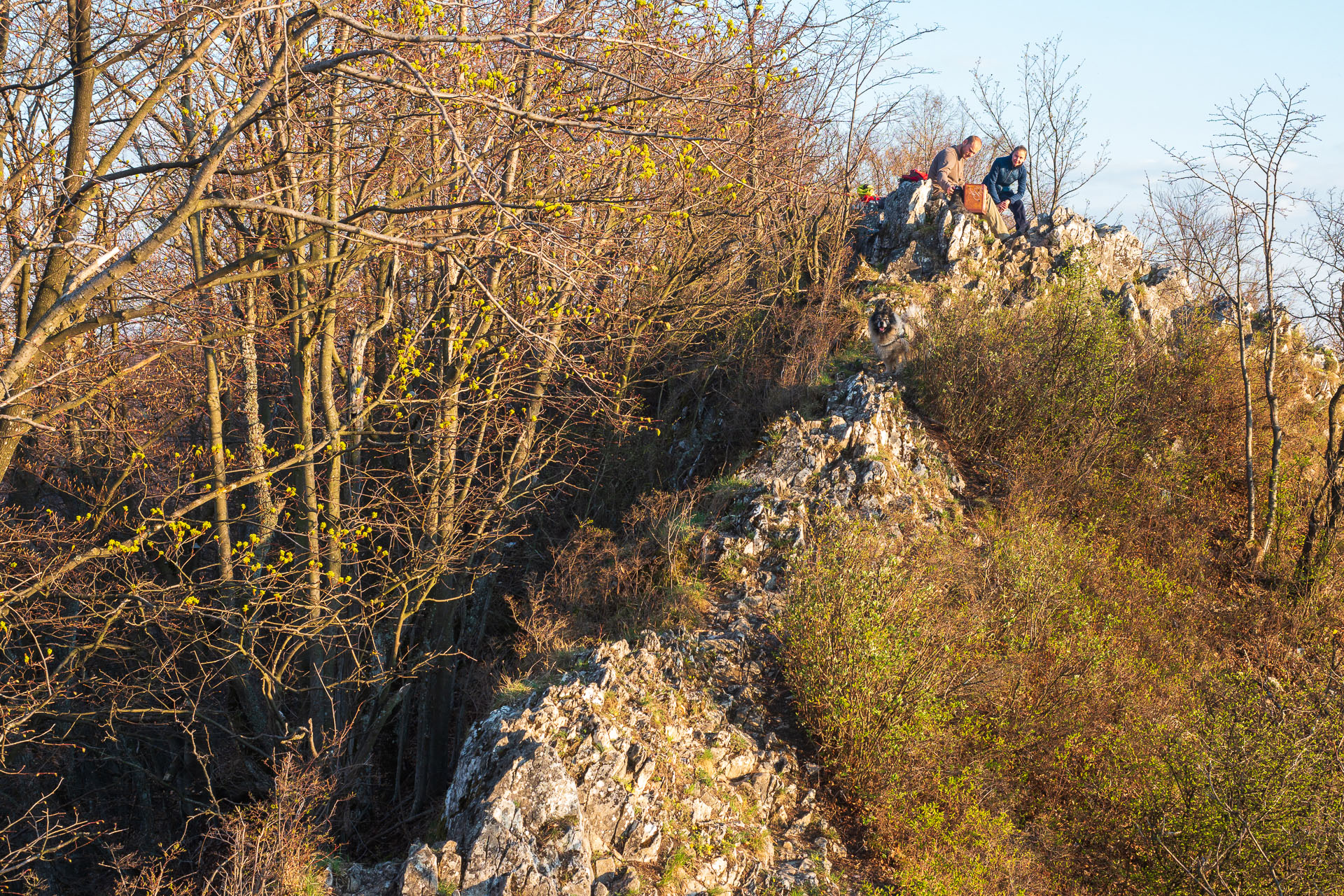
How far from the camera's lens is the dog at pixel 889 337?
40.7 feet

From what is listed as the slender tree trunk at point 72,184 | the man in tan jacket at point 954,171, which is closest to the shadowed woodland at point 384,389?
the slender tree trunk at point 72,184

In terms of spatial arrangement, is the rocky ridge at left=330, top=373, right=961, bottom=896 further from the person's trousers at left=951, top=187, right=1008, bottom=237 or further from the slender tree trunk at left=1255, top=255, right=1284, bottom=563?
the person's trousers at left=951, top=187, right=1008, bottom=237

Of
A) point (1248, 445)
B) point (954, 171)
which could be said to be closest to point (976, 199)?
point (954, 171)

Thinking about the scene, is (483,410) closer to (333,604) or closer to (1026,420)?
(333,604)

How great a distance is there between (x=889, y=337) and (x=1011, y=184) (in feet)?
16.8

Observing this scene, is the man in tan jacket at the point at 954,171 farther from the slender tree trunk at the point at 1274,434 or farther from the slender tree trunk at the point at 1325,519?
the slender tree trunk at the point at 1325,519

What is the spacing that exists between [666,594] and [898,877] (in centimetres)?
362

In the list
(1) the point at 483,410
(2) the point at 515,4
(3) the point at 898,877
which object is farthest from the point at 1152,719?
(2) the point at 515,4

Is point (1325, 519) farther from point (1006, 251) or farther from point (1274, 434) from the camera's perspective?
point (1006, 251)

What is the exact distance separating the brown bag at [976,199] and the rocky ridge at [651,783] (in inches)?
340

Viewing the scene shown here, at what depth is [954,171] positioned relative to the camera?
14.9m

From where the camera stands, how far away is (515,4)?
844 centimetres

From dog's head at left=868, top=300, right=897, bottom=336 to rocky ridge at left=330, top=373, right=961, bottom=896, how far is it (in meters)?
5.12

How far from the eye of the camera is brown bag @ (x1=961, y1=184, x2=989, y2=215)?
14180 millimetres
